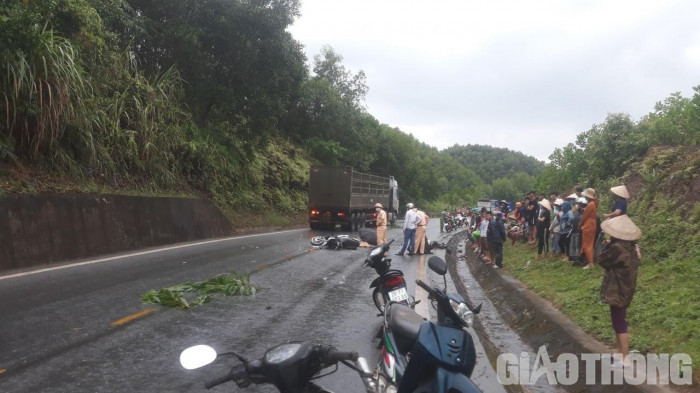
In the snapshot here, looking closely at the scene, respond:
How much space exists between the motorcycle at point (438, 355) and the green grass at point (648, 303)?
Answer: 9.88 ft

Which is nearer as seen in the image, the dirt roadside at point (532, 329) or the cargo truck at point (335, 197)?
the dirt roadside at point (532, 329)

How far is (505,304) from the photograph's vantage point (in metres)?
9.81

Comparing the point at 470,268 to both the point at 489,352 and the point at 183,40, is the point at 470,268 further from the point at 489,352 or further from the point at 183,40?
the point at 183,40

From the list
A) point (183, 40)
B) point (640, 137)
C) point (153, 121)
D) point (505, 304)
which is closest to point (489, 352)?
point (505, 304)

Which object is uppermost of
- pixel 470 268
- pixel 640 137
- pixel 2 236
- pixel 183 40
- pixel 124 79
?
pixel 183 40

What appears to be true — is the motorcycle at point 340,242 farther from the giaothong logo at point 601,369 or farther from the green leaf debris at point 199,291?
the giaothong logo at point 601,369

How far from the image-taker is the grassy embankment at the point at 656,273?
6184 millimetres

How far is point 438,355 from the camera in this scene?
2.94 metres

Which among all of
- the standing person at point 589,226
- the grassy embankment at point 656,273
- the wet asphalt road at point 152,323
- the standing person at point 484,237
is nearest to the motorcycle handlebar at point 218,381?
the wet asphalt road at point 152,323

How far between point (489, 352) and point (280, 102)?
61.1ft

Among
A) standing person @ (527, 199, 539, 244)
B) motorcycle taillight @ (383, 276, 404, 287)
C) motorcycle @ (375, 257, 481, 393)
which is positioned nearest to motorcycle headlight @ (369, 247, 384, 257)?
motorcycle taillight @ (383, 276, 404, 287)

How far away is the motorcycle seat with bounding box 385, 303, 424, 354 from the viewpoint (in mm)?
3434

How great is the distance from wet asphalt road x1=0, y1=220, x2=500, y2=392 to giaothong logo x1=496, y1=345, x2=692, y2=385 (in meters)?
0.67

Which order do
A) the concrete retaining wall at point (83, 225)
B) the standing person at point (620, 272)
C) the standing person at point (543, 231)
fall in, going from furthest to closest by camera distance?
the standing person at point (543, 231)
the concrete retaining wall at point (83, 225)
the standing person at point (620, 272)
